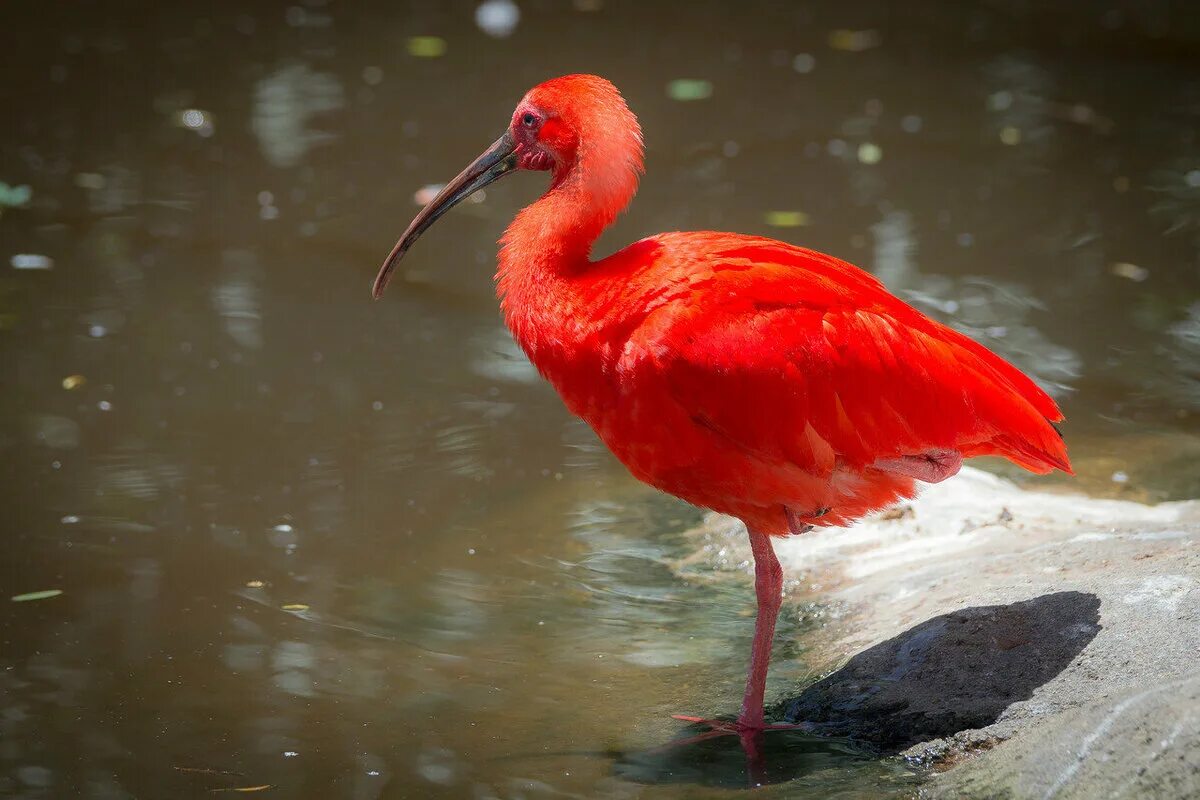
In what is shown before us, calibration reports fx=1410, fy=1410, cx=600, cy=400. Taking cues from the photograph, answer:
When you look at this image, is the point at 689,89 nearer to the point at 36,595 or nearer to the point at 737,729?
the point at 36,595

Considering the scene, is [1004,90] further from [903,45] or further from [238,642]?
[238,642]

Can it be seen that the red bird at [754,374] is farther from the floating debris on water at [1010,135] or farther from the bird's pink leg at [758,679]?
the floating debris on water at [1010,135]

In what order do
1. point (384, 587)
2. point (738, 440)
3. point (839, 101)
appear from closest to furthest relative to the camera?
point (738, 440) → point (384, 587) → point (839, 101)

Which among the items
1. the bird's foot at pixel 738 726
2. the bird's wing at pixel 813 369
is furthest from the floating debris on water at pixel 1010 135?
the bird's foot at pixel 738 726

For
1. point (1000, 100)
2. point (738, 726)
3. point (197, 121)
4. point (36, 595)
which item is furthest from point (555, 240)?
point (1000, 100)

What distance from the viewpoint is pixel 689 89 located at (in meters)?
10.5

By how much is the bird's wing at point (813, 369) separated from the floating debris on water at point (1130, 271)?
4118mm

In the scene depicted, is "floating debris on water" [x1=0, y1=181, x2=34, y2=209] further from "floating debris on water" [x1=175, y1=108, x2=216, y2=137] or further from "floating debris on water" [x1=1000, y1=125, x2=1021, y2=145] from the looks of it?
"floating debris on water" [x1=1000, y1=125, x2=1021, y2=145]

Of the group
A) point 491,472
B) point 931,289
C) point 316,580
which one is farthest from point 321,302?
point 931,289

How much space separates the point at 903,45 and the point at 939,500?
23.3 feet

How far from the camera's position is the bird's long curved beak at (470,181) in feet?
15.0

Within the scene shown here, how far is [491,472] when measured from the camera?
19.7ft

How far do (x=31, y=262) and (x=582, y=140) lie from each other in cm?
453

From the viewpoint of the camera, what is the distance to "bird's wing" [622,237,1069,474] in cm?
389
